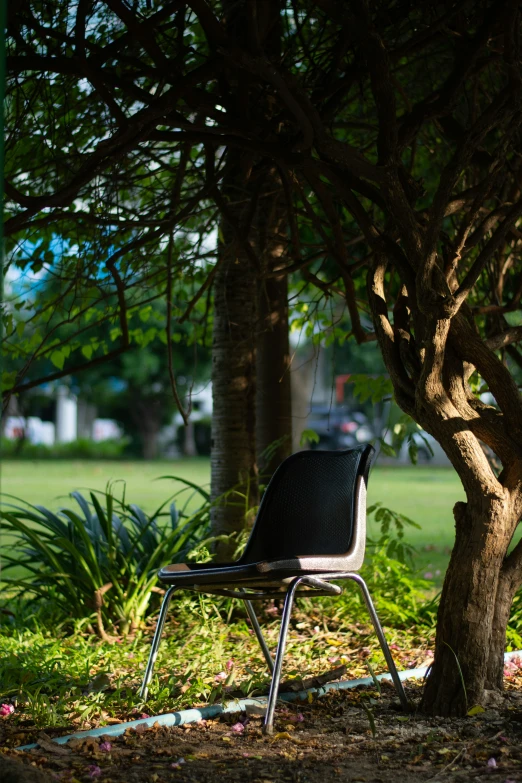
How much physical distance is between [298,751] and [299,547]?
990mm

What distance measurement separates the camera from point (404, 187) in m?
3.29

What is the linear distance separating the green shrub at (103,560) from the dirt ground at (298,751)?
1.33m

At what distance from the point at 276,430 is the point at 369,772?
2.61 meters

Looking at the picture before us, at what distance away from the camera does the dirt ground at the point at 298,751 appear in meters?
2.26

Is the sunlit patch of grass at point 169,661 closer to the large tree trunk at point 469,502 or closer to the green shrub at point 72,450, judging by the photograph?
the large tree trunk at point 469,502

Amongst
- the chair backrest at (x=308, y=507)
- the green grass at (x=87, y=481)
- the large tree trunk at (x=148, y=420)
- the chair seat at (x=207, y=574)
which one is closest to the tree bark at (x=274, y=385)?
the chair backrest at (x=308, y=507)

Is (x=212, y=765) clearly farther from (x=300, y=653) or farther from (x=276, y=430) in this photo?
(x=276, y=430)

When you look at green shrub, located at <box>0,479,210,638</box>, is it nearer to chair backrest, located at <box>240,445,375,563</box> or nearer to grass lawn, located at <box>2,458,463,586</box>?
chair backrest, located at <box>240,445,375,563</box>

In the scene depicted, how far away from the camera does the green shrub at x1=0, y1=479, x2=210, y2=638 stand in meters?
4.28

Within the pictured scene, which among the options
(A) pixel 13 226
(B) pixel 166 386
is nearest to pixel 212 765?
(A) pixel 13 226

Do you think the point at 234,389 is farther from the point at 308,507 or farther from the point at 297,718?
the point at 297,718

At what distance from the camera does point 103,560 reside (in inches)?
181

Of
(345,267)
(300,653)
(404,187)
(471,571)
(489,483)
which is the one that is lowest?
(300,653)

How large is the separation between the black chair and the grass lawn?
3122mm
